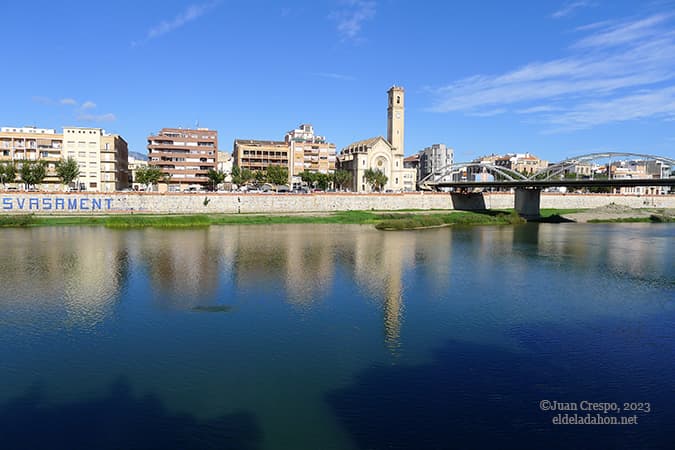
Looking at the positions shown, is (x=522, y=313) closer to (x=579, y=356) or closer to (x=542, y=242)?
(x=579, y=356)

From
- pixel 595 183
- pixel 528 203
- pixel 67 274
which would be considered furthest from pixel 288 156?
pixel 67 274

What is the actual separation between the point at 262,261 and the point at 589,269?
20.5m

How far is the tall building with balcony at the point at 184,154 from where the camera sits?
3807 inches

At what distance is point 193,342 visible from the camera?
18.2 metres

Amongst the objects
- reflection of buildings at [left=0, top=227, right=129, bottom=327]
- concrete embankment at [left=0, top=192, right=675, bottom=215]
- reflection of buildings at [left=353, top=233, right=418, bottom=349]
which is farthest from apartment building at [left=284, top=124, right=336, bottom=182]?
reflection of buildings at [left=0, top=227, right=129, bottom=327]

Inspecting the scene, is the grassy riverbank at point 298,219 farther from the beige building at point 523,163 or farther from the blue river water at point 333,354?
the beige building at point 523,163

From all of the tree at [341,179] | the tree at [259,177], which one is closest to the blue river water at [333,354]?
the tree at [259,177]

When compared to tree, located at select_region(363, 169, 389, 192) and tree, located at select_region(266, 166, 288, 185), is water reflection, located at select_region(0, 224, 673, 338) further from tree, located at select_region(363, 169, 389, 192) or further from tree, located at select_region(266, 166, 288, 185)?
tree, located at select_region(363, 169, 389, 192)

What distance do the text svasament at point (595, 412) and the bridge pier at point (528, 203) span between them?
2670 inches

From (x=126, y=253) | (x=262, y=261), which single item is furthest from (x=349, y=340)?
(x=126, y=253)

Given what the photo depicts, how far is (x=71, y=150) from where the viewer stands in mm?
83688

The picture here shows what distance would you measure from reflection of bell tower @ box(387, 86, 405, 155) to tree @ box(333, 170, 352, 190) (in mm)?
11607

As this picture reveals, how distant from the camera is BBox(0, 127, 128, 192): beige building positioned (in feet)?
267

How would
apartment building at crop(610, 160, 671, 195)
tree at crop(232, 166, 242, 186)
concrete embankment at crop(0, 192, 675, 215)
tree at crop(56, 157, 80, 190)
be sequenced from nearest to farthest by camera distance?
concrete embankment at crop(0, 192, 675, 215), apartment building at crop(610, 160, 671, 195), tree at crop(56, 157, 80, 190), tree at crop(232, 166, 242, 186)
